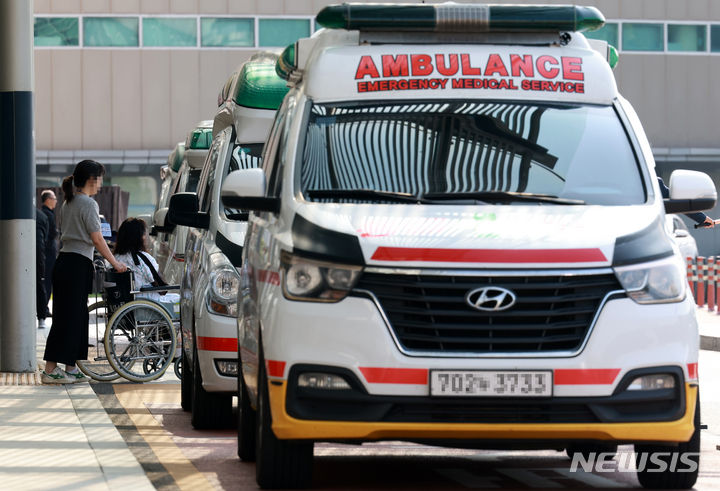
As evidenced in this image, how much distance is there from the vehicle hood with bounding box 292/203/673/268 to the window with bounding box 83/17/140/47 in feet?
115

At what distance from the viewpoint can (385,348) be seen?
6875 mm

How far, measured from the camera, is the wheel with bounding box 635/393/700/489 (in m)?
7.53

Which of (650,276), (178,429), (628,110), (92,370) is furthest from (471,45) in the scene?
(92,370)

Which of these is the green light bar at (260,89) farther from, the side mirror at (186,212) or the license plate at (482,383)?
the license plate at (482,383)

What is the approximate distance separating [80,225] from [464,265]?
294 inches

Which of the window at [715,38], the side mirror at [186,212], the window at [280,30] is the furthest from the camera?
the window at [715,38]

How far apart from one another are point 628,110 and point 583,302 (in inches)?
63.9

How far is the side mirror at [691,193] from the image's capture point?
780cm

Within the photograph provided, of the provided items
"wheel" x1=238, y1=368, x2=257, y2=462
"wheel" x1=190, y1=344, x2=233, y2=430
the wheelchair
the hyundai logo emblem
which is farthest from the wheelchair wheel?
the hyundai logo emblem

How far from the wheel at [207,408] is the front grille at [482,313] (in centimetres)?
→ 393

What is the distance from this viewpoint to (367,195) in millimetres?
7520

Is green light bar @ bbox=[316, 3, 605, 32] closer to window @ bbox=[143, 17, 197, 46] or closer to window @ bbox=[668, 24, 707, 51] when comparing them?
window @ bbox=[143, 17, 197, 46]

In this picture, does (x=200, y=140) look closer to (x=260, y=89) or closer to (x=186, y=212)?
(x=260, y=89)

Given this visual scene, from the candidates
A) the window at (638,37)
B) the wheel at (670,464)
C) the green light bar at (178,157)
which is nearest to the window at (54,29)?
the window at (638,37)
